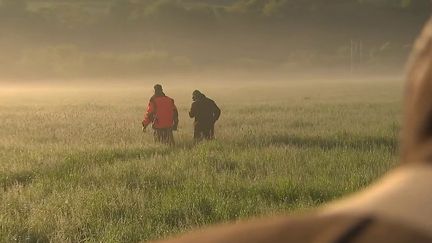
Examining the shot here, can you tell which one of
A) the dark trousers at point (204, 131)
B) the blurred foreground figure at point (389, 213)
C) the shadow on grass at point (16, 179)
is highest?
the blurred foreground figure at point (389, 213)

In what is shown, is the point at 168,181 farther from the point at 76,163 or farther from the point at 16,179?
the point at 76,163

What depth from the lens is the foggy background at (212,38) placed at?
166 meters

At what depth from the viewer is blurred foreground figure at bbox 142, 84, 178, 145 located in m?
13.9

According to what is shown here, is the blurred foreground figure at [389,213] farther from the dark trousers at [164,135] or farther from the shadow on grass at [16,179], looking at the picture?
the dark trousers at [164,135]

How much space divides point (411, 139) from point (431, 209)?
15cm

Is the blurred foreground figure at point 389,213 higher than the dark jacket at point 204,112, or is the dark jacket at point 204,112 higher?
the blurred foreground figure at point 389,213

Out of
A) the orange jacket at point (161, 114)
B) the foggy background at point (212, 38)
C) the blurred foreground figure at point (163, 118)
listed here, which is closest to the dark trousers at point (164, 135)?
the blurred foreground figure at point (163, 118)

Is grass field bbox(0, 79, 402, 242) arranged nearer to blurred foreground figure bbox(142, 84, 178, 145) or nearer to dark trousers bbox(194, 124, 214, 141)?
dark trousers bbox(194, 124, 214, 141)

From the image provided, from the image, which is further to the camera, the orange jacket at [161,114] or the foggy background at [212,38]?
the foggy background at [212,38]

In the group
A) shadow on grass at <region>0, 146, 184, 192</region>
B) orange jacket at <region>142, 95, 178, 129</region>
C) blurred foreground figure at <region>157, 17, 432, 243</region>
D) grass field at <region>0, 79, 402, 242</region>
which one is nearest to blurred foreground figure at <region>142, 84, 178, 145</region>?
orange jacket at <region>142, 95, 178, 129</region>

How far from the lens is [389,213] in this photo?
674 millimetres

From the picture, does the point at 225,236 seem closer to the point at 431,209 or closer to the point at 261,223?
the point at 261,223

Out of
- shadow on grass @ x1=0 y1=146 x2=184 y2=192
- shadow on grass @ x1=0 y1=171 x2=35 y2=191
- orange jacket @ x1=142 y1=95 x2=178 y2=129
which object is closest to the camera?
shadow on grass @ x1=0 y1=171 x2=35 y2=191

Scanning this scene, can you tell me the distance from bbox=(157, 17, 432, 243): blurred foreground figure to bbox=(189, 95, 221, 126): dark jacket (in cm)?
1365
